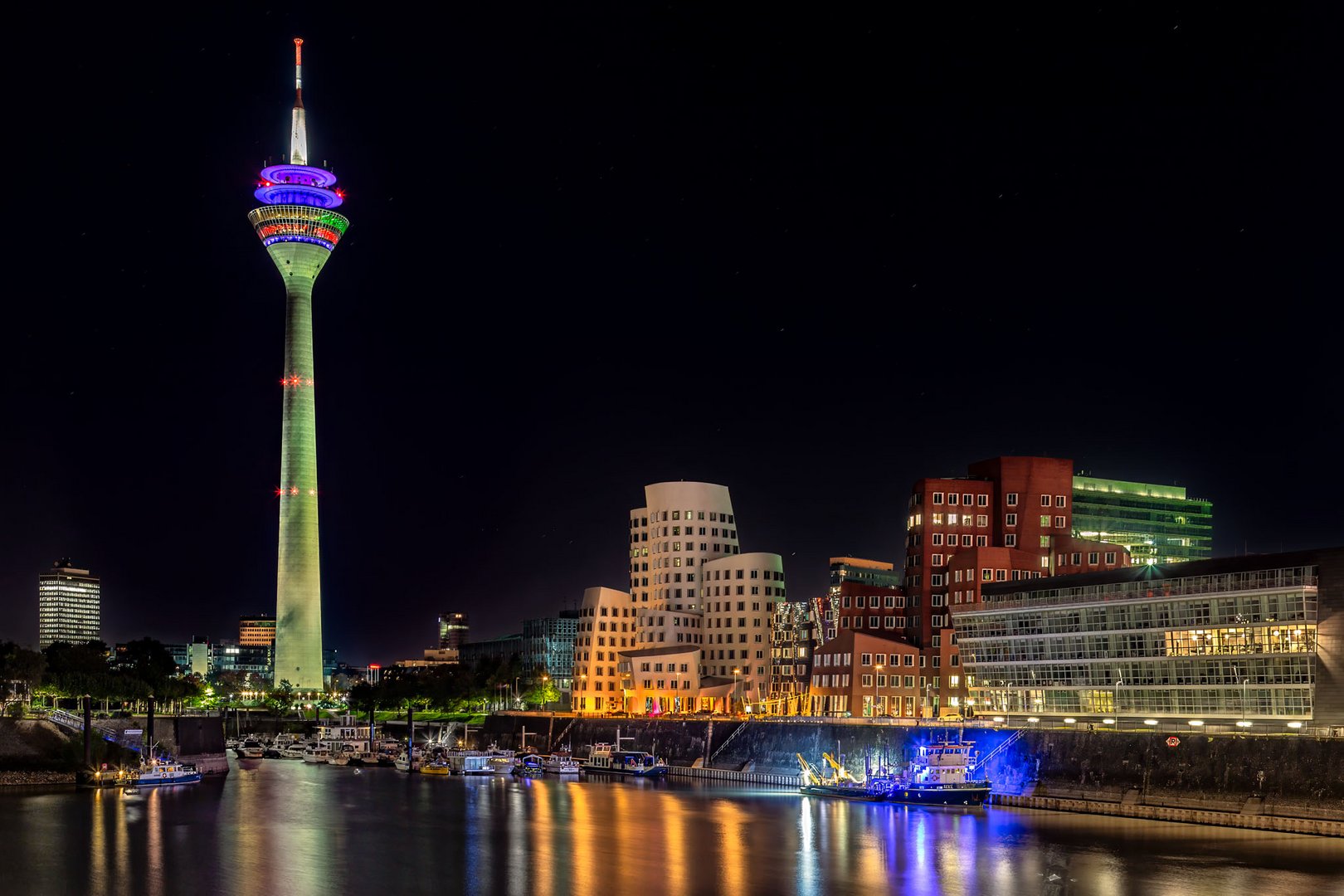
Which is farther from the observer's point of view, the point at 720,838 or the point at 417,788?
the point at 417,788

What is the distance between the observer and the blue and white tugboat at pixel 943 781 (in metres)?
123

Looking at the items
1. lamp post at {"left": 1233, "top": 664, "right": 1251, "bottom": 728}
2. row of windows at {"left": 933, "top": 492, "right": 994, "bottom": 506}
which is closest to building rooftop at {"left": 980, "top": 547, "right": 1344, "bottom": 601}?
lamp post at {"left": 1233, "top": 664, "right": 1251, "bottom": 728}

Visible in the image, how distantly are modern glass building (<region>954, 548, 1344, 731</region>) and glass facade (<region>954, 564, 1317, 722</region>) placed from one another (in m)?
0.10

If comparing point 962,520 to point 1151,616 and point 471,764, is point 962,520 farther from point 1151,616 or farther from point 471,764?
point 471,764

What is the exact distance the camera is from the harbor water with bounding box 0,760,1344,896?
8531cm

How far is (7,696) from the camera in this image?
17000cm

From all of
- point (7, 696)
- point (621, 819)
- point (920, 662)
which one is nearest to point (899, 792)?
point (621, 819)

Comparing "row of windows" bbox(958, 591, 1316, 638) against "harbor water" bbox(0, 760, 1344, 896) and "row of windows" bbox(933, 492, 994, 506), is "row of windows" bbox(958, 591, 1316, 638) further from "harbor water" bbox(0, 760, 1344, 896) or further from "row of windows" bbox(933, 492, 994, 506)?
"row of windows" bbox(933, 492, 994, 506)

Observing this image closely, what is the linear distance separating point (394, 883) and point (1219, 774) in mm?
58234

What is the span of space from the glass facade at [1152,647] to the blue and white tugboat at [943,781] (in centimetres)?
1759

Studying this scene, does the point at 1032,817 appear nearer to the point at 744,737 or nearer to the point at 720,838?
the point at 720,838

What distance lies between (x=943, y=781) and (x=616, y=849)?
35108 mm

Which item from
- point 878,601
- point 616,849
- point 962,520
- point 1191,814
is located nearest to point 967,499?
point 962,520

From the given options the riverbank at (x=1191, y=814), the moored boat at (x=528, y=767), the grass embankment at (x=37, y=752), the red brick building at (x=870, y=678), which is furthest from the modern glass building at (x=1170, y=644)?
the grass embankment at (x=37, y=752)
